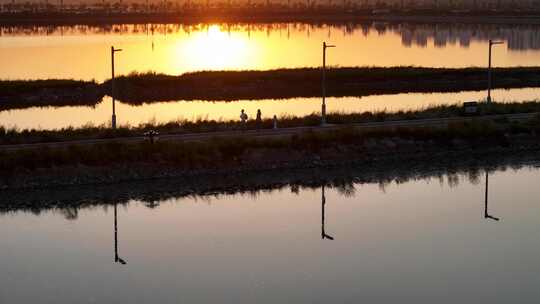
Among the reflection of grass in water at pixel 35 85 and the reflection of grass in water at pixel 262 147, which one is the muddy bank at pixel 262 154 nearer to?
the reflection of grass in water at pixel 262 147

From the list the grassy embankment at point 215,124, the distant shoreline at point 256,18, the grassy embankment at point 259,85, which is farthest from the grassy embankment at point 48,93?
the distant shoreline at point 256,18

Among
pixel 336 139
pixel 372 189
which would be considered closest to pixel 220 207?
pixel 372 189

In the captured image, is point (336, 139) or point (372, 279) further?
point (336, 139)

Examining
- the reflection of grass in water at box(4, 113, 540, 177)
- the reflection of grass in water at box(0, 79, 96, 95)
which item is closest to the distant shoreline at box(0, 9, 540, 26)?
the reflection of grass in water at box(0, 79, 96, 95)

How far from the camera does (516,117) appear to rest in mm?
55531

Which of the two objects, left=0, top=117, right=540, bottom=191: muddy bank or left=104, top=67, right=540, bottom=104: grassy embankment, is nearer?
left=0, top=117, right=540, bottom=191: muddy bank

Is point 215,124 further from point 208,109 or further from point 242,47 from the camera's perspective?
point 242,47

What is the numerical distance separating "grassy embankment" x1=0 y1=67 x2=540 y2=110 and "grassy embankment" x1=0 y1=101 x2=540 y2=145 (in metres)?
18.8

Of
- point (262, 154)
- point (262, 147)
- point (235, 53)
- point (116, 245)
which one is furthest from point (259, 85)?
point (116, 245)

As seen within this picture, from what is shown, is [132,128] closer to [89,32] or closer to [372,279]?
[372,279]

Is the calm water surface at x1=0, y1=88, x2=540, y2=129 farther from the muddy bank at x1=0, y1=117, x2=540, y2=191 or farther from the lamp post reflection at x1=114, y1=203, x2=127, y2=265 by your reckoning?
the lamp post reflection at x1=114, y1=203, x2=127, y2=265

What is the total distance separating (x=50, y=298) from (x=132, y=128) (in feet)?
73.8

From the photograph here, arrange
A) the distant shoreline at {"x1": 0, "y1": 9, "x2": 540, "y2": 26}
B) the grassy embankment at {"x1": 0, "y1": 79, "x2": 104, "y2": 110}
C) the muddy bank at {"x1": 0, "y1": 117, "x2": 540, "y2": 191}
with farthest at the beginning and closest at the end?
the distant shoreline at {"x1": 0, "y1": 9, "x2": 540, "y2": 26} < the grassy embankment at {"x1": 0, "y1": 79, "x2": 104, "y2": 110} < the muddy bank at {"x1": 0, "y1": 117, "x2": 540, "y2": 191}

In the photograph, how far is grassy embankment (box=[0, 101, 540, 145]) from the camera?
46219 millimetres
